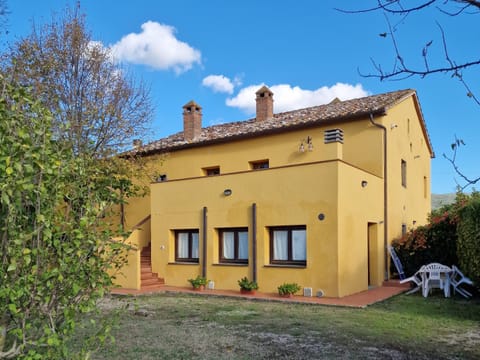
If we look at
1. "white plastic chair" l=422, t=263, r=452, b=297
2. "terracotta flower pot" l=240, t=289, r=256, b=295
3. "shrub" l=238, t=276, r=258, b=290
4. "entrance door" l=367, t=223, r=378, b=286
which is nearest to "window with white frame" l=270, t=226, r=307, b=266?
"shrub" l=238, t=276, r=258, b=290

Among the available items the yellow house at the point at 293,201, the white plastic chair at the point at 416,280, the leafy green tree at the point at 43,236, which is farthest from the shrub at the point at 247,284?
the leafy green tree at the point at 43,236

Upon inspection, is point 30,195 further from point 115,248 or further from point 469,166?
point 469,166

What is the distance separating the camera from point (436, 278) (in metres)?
12.8

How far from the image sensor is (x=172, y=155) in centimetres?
2002

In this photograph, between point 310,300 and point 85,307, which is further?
point 310,300

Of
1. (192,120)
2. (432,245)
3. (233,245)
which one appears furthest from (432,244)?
(192,120)

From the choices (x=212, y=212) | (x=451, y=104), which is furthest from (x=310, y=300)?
(x=451, y=104)

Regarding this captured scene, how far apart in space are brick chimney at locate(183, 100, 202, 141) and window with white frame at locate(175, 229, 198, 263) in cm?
545

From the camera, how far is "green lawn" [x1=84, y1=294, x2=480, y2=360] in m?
6.76

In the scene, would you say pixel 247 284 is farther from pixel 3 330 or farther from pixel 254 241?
pixel 3 330

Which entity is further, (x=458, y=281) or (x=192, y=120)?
(x=192, y=120)

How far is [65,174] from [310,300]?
33.4ft

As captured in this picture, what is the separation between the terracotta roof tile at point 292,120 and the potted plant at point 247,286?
5.97 metres

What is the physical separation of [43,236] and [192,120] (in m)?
18.0
